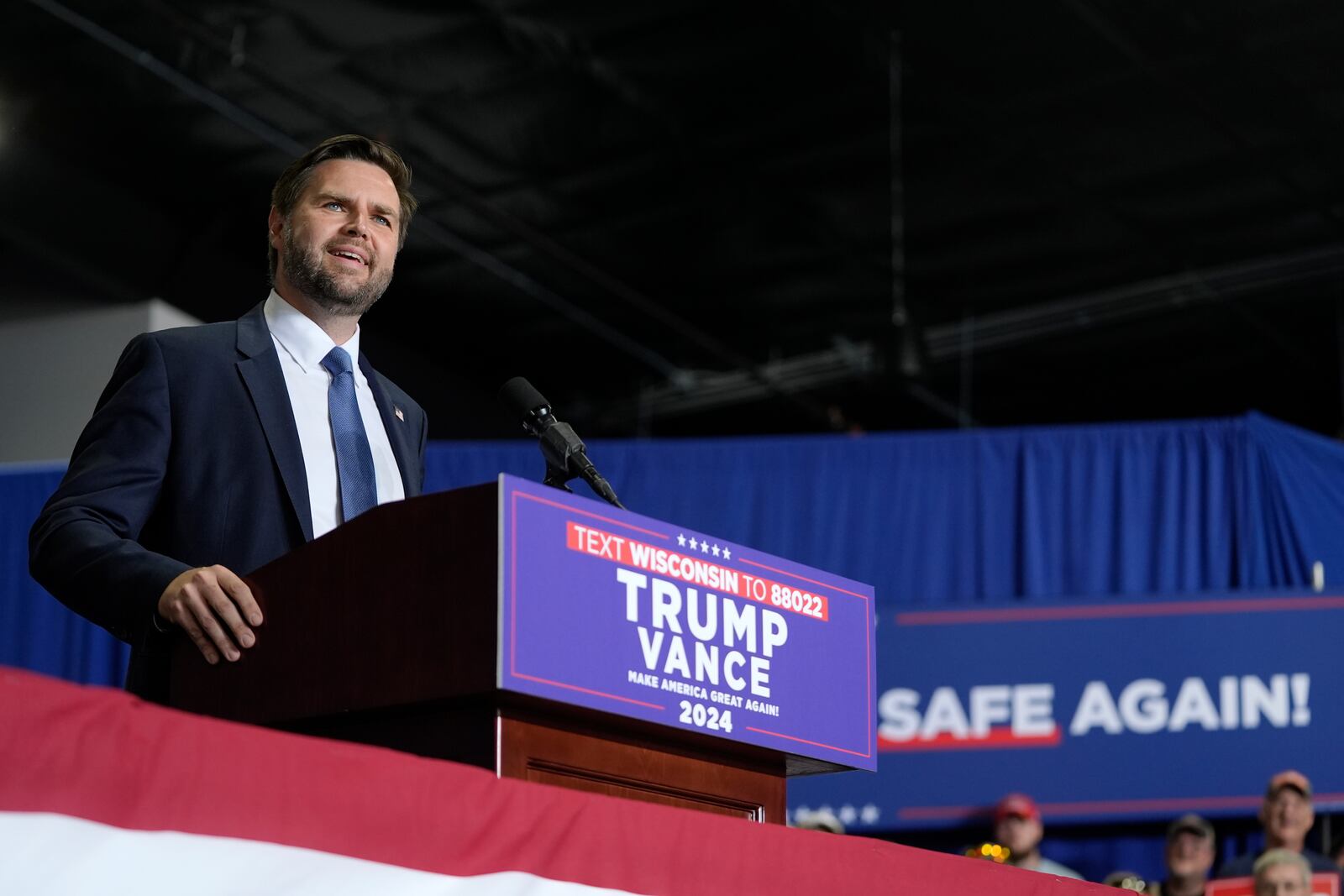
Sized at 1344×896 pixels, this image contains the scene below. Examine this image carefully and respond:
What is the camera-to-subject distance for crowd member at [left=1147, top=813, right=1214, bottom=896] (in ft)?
17.3

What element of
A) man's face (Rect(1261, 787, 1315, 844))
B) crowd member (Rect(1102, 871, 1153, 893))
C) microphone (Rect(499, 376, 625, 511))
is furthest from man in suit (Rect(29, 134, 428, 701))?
man's face (Rect(1261, 787, 1315, 844))

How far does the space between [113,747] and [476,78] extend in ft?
18.9

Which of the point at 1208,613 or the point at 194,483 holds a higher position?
the point at 1208,613

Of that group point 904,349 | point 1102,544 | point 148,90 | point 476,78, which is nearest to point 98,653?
point 148,90

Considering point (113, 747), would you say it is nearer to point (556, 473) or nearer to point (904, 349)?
point (556, 473)

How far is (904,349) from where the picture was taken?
722cm

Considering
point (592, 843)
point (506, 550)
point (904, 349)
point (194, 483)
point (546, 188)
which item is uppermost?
point (546, 188)

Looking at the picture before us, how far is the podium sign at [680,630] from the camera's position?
1.27 m

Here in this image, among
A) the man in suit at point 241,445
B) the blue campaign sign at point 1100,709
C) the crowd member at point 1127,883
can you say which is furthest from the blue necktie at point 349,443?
the blue campaign sign at point 1100,709

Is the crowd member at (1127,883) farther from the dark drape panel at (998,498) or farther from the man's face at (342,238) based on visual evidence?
the dark drape panel at (998,498)

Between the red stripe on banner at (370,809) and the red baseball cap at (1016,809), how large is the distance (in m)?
4.43

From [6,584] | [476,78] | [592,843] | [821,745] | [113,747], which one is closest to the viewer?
[113,747]

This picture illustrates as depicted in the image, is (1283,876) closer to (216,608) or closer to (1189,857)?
(1189,857)

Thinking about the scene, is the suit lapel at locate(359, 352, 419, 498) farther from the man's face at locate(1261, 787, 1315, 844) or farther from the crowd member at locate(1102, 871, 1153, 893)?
the man's face at locate(1261, 787, 1315, 844)
